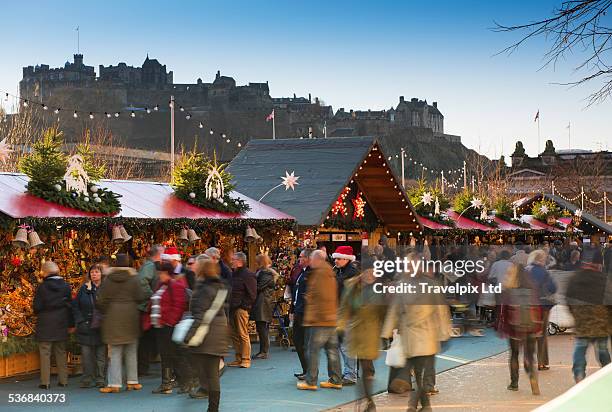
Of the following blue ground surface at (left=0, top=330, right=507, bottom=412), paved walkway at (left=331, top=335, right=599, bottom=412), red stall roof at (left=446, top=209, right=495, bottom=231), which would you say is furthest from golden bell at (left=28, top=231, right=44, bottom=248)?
red stall roof at (left=446, top=209, right=495, bottom=231)

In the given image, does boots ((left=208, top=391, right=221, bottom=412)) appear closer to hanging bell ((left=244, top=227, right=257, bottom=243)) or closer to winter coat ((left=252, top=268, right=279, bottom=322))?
winter coat ((left=252, top=268, right=279, bottom=322))

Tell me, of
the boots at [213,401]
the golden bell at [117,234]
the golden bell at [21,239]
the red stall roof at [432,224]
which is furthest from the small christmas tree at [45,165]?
the red stall roof at [432,224]

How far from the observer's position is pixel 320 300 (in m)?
12.1

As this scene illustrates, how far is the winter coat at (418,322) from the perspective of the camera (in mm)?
10070

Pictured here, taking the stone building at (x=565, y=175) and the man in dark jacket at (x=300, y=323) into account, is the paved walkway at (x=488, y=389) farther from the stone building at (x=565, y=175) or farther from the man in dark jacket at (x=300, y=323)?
the stone building at (x=565, y=175)

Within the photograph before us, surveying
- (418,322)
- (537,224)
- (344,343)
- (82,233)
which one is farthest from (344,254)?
(537,224)

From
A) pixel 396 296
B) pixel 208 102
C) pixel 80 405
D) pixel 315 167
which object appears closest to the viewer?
pixel 396 296

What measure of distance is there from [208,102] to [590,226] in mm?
100355

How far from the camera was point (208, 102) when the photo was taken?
14588cm

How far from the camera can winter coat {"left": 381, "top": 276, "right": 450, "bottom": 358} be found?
10070 millimetres

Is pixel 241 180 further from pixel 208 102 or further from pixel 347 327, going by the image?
pixel 208 102

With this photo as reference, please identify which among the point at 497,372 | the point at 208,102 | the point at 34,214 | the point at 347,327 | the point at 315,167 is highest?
the point at 208,102

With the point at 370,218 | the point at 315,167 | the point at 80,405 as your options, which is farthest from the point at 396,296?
the point at 370,218

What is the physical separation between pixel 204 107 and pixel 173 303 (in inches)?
5270
